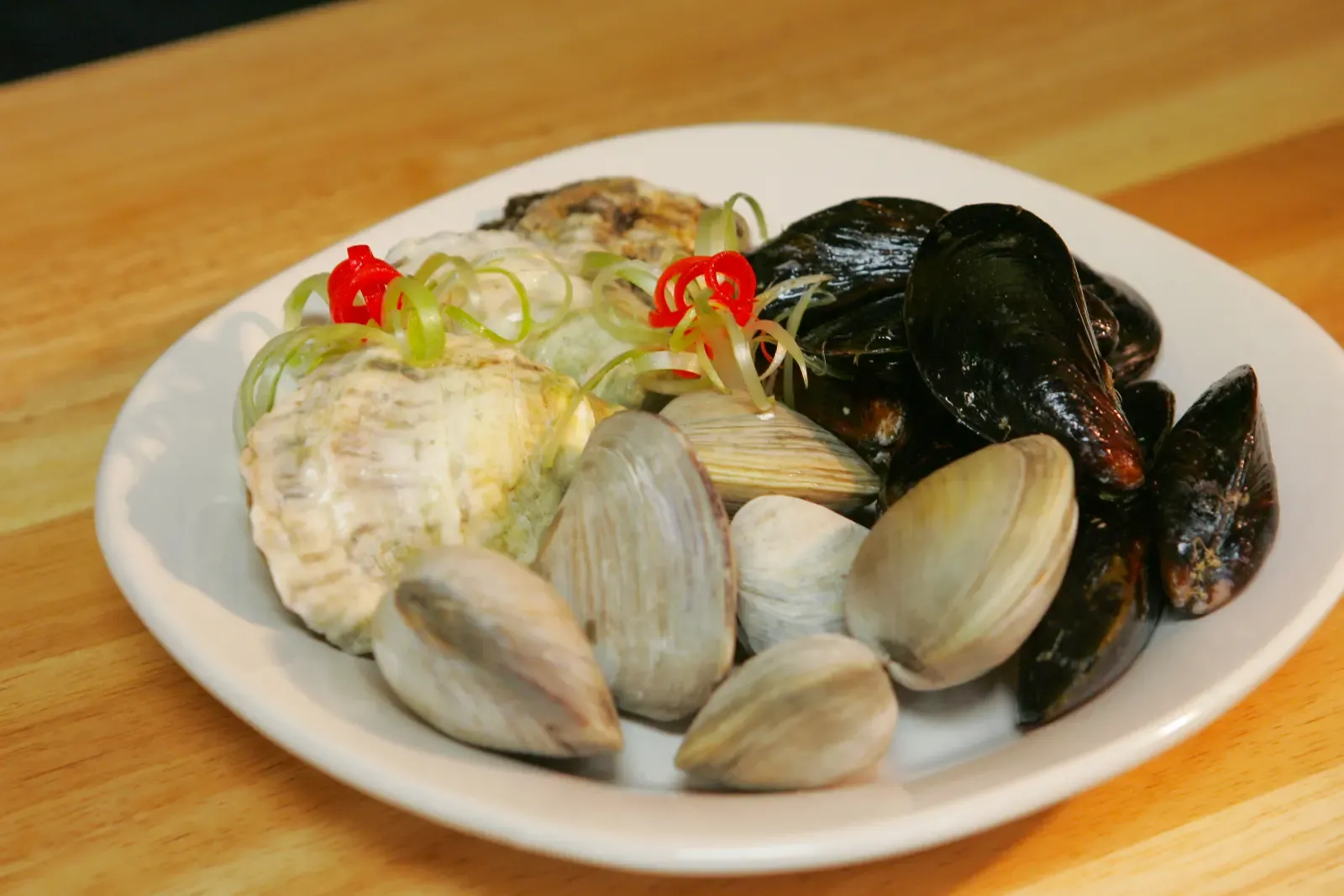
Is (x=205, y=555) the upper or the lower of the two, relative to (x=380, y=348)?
lower

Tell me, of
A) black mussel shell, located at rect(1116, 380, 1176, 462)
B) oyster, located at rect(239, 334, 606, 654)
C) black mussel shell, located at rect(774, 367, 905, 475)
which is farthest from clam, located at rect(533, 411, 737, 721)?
black mussel shell, located at rect(1116, 380, 1176, 462)

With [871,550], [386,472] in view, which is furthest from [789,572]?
[386,472]

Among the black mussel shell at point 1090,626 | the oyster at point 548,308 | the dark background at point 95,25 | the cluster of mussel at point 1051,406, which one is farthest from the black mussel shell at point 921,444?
the dark background at point 95,25

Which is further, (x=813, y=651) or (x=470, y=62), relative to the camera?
(x=470, y=62)

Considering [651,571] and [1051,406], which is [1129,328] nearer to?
[1051,406]

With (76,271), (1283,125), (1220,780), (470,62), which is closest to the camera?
(1220,780)

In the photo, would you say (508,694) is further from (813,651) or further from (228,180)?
(228,180)

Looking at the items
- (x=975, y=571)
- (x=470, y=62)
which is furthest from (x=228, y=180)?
(x=975, y=571)

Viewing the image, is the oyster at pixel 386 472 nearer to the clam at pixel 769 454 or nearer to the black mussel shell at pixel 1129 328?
the clam at pixel 769 454
